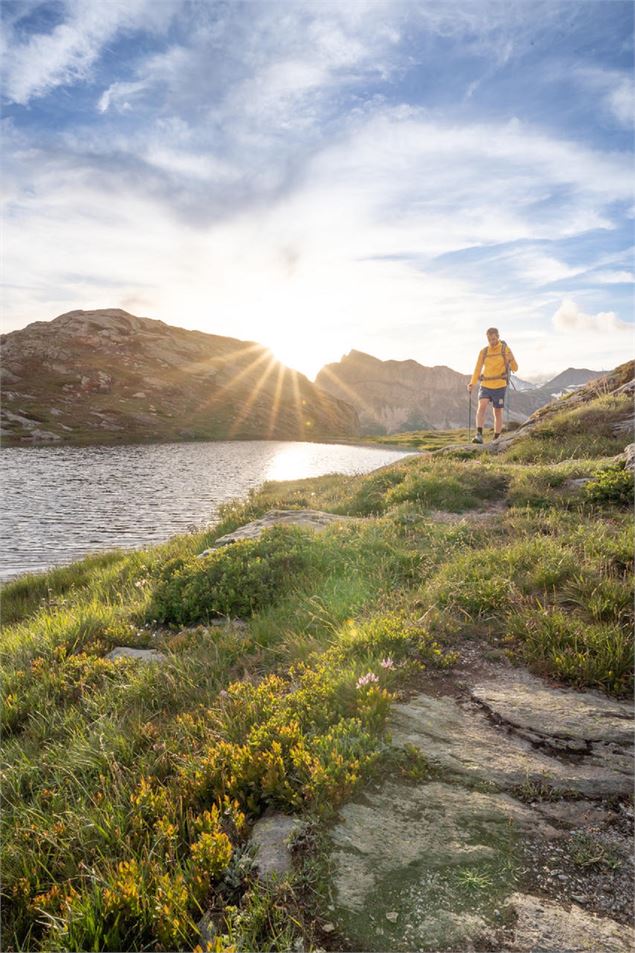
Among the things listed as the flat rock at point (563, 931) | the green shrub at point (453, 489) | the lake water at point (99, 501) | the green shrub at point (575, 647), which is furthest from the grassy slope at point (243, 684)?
the lake water at point (99, 501)

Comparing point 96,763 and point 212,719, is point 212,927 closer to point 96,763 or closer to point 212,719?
point 212,719

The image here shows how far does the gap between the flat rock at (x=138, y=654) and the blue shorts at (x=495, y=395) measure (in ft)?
59.5

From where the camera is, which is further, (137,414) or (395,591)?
(137,414)

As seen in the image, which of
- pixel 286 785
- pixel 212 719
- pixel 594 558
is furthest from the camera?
pixel 594 558

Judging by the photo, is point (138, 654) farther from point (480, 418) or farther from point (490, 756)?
point (480, 418)

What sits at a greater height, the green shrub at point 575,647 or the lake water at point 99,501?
the green shrub at point 575,647

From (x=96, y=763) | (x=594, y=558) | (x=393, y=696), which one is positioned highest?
(x=594, y=558)

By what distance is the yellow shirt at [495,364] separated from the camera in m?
21.3

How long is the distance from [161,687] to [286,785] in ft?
9.56

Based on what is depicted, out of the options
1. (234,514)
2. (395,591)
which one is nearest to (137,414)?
(234,514)

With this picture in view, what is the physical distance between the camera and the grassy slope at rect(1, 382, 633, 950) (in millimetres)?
3199

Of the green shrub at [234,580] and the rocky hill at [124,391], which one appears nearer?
the green shrub at [234,580]

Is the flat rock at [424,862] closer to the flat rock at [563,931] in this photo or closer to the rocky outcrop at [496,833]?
the rocky outcrop at [496,833]

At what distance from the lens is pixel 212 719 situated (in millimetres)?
4844
